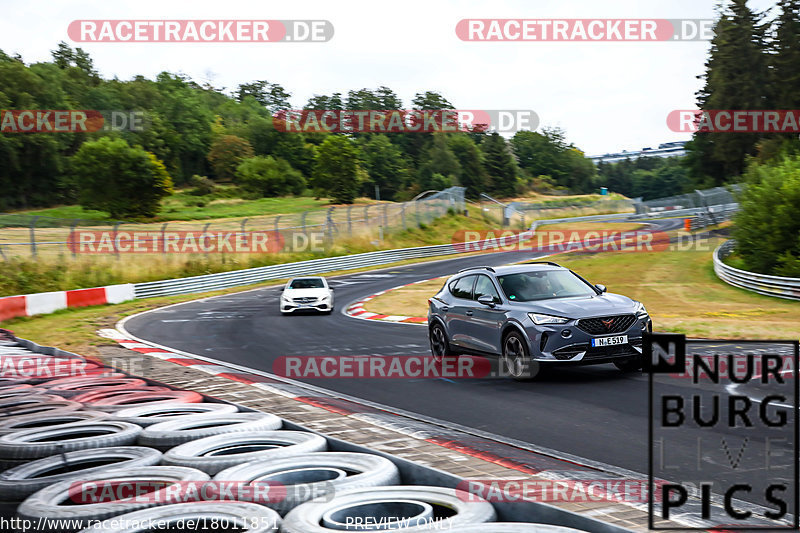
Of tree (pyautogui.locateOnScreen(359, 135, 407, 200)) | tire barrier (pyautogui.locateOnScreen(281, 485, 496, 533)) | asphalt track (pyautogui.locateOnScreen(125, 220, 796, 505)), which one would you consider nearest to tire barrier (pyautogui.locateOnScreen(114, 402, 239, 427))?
asphalt track (pyautogui.locateOnScreen(125, 220, 796, 505))

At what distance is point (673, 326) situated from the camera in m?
17.6

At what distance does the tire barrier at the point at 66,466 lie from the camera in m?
4.72

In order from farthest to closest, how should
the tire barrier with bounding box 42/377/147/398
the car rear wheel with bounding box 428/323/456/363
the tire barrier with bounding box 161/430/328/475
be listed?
1. the car rear wheel with bounding box 428/323/456/363
2. the tire barrier with bounding box 42/377/147/398
3. the tire barrier with bounding box 161/430/328/475

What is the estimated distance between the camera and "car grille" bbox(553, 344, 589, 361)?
1034cm

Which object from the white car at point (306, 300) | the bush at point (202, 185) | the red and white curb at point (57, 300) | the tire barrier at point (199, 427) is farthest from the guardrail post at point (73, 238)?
the bush at point (202, 185)

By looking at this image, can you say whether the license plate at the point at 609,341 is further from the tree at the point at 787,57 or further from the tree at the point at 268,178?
the tree at the point at 268,178

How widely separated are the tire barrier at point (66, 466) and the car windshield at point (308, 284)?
774 inches

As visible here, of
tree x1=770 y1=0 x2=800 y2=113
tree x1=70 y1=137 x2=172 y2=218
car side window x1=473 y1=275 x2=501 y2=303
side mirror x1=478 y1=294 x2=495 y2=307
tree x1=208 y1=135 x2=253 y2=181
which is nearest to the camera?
side mirror x1=478 y1=294 x2=495 y2=307

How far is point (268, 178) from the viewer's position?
4232 inches

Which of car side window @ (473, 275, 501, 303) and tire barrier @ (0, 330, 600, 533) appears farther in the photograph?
car side window @ (473, 275, 501, 303)

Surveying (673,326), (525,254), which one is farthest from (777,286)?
(525,254)
